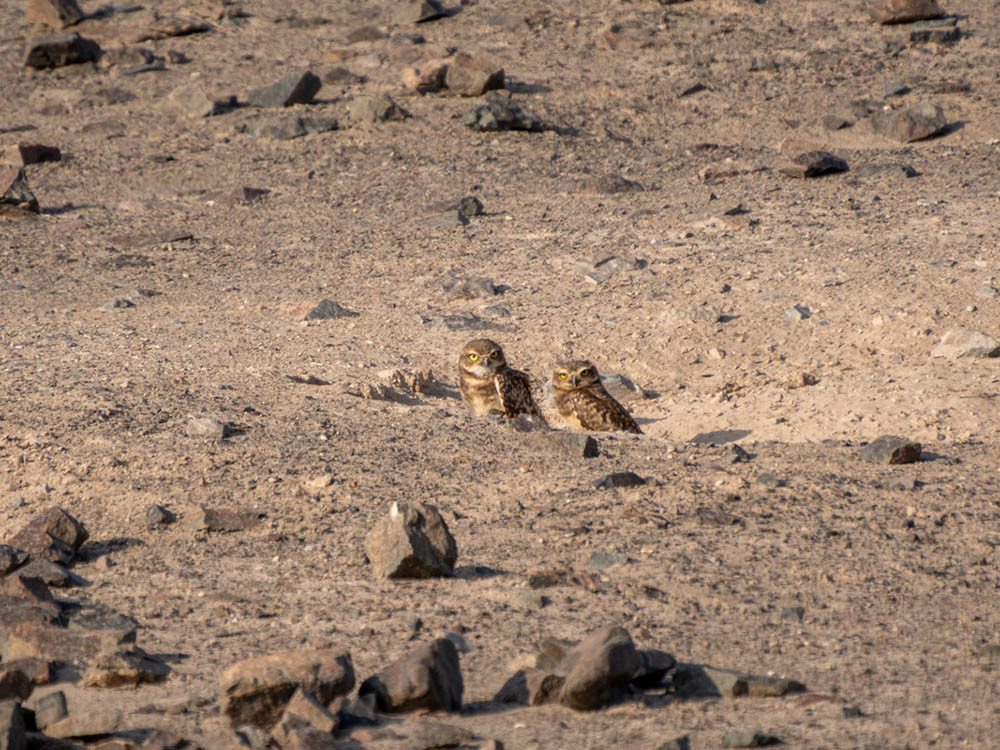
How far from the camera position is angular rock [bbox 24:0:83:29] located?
46.5 feet

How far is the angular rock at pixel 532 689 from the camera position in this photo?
298 cm

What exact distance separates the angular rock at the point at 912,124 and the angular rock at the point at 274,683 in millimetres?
9508

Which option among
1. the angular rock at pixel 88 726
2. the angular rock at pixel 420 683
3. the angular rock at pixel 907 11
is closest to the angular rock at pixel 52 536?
the angular rock at pixel 88 726

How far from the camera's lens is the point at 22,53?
13.7 m

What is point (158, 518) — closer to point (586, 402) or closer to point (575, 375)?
point (586, 402)

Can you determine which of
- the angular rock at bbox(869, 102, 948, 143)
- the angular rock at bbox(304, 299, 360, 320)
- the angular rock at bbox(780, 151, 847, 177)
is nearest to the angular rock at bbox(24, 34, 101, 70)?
the angular rock at bbox(304, 299, 360, 320)

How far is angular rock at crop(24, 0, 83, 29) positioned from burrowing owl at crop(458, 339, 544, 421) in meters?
9.83

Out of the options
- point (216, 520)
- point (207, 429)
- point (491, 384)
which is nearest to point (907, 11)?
point (491, 384)

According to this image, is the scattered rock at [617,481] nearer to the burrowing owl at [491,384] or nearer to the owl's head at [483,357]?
the burrowing owl at [491,384]

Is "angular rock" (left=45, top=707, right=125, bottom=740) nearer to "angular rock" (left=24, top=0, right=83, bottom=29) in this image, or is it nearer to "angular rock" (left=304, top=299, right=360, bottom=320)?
"angular rock" (left=304, top=299, right=360, bottom=320)

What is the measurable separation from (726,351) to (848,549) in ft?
9.94

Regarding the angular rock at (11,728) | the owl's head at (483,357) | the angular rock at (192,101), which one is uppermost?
the angular rock at (11,728)

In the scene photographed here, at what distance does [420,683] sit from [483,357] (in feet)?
12.1

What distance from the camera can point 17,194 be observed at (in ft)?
Answer: 32.6
